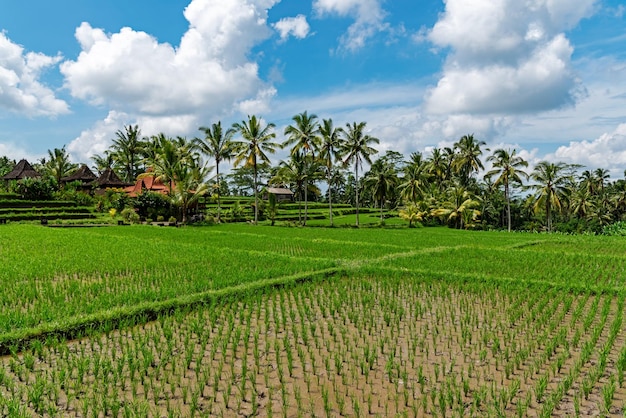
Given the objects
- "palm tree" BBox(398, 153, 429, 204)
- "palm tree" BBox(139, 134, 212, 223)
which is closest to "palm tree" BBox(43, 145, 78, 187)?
"palm tree" BBox(139, 134, 212, 223)

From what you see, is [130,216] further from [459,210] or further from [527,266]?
[459,210]

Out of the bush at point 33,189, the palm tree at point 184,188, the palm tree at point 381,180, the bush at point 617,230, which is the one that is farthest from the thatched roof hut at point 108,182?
the bush at point 617,230

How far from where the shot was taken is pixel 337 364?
4.27m

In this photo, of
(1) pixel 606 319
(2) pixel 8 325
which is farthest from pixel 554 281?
(2) pixel 8 325

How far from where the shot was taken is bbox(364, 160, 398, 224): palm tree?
3216cm

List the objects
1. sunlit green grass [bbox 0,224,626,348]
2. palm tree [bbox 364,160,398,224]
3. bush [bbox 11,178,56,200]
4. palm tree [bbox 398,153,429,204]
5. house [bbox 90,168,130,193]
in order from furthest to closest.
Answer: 1. house [bbox 90,168,130,193]
2. palm tree [bbox 398,153,429,204]
3. palm tree [bbox 364,160,398,224]
4. bush [bbox 11,178,56,200]
5. sunlit green grass [bbox 0,224,626,348]

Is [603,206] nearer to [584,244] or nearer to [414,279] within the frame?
[584,244]

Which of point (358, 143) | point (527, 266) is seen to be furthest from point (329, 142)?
point (527, 266)

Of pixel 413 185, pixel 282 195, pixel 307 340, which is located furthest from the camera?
pixel 282 195

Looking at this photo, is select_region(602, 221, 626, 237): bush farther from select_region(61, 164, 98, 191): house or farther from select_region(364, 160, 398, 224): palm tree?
select_region(61, 164, 98, 191): house

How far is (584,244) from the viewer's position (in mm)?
17656

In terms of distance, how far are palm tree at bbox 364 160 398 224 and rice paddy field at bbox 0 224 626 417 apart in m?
22.1

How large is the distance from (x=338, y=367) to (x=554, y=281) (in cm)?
666

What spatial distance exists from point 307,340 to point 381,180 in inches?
1094
